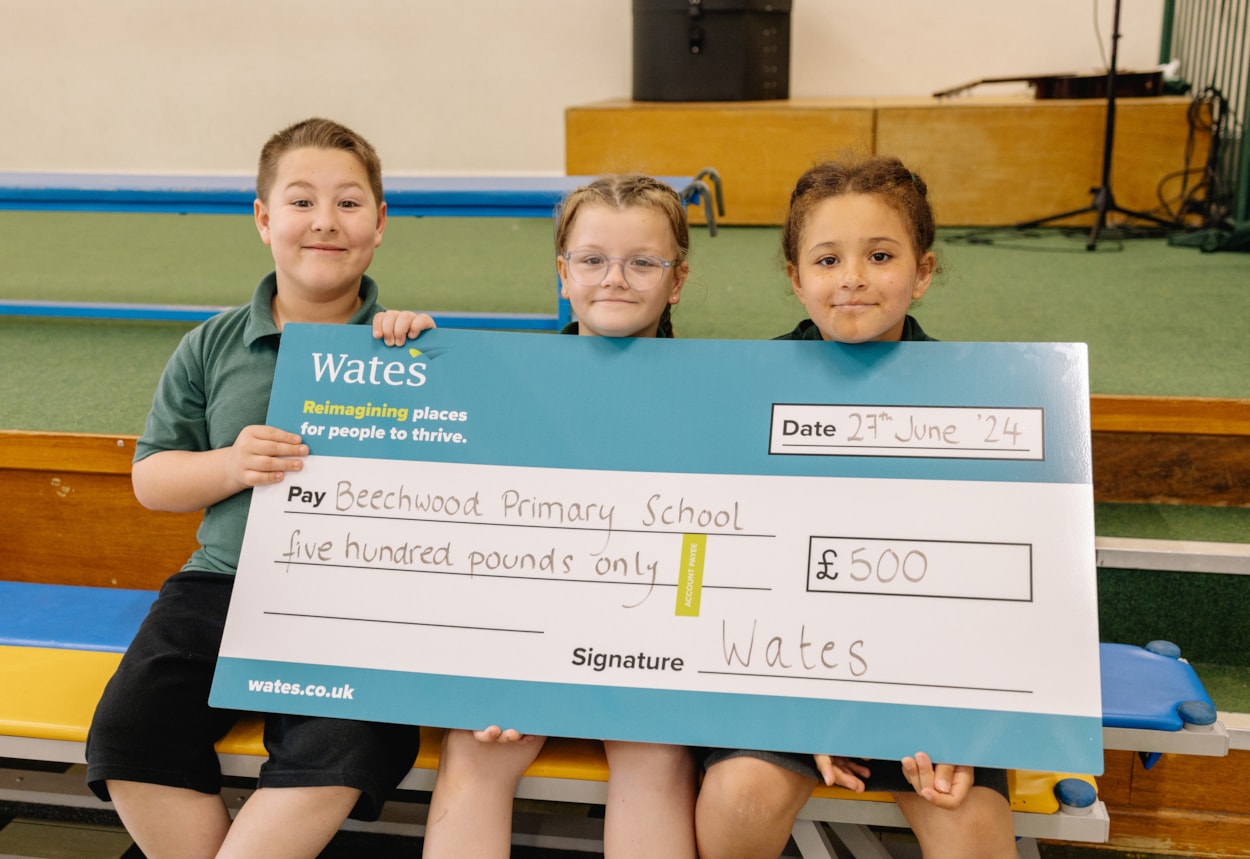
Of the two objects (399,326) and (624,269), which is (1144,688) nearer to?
(624,269)

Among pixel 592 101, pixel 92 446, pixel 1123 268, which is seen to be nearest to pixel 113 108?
pixel 592 101

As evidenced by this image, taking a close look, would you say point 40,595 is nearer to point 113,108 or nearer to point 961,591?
point 961,591

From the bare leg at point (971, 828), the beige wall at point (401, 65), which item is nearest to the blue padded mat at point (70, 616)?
the bare leg at point (971, 828)

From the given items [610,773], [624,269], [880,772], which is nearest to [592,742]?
[610,773]

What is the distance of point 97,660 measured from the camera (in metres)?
1.51

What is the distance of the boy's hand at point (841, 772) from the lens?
1.16 metres

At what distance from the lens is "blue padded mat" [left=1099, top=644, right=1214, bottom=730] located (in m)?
1.29

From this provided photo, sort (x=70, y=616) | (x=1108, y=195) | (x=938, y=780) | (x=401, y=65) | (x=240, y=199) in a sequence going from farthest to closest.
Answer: (x=401, y=65) < (x=1108, y=195) < (x=240, y=199) < (x=70, y=616) < (x=938, y=780)

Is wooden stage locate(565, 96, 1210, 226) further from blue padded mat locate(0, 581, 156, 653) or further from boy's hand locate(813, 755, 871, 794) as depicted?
boy's hand locate(813, 755, 871, 794)

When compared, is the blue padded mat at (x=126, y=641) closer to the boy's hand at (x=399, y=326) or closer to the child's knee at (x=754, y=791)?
the child's knee at (x=754, y=791)

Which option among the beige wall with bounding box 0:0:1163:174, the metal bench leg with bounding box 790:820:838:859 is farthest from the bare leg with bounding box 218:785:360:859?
the beige wall with bounding box 0:0:1163:174

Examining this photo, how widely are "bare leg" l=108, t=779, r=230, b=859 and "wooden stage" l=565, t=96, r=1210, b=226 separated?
3.53m

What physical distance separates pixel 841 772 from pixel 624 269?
0.66 m

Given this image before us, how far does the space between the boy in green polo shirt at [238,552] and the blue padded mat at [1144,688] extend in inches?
34.1
